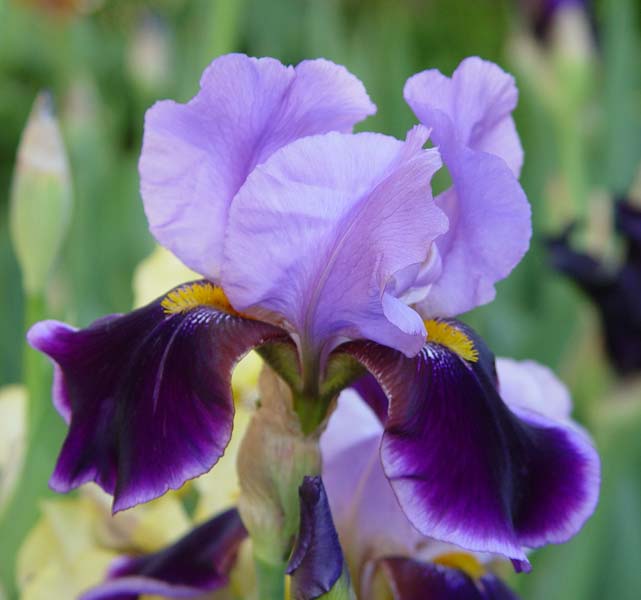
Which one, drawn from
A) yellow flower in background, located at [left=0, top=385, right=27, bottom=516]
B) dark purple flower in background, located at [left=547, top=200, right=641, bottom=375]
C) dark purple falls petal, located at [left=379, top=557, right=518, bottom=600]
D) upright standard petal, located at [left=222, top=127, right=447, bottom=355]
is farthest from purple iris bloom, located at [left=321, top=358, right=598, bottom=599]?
dark purple flower in background, located at [left=547, top=200, right=641, bottom=375]

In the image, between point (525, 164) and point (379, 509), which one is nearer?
point (379, 509)

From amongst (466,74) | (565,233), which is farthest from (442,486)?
(565,233)

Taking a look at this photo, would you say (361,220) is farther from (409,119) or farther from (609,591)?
(409,119)

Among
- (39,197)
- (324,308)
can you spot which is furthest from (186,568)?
(39,197)

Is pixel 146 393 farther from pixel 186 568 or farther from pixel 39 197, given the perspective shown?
pixel 39 197

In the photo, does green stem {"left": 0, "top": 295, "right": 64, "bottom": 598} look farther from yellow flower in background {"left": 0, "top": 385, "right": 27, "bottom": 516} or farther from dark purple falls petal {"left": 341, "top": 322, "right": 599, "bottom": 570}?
dark purple falls petal {"left": 341, "top": 322, "right": 599, "bottom": 570}

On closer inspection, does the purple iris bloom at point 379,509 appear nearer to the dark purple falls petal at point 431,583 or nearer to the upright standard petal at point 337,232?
the dark purple falls petal at point 431,583

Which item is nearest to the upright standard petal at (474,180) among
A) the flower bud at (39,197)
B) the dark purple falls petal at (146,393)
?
the dark purple falls petal at (146,393)
